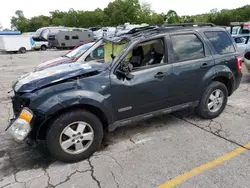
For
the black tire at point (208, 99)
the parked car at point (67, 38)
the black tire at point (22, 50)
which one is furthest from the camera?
the parked car at point (67, 38)

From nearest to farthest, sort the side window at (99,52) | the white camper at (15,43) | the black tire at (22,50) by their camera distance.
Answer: the side window at (99,52) < the white camper at (15,43) < the black tire at (22,50)

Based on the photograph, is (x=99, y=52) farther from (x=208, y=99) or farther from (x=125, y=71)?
(x=208, y=99)

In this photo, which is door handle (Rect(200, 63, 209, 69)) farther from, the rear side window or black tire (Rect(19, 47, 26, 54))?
black tire (Rect(19, 47, 26, 54))

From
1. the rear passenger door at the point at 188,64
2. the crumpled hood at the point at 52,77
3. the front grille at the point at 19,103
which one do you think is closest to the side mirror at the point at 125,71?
the crumpled hood at the point at 52,77

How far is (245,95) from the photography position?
5887 millimetres

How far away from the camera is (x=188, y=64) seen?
3.76m

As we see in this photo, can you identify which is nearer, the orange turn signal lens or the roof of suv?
the orange turn signal lens

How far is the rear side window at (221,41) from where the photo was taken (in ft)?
13.5

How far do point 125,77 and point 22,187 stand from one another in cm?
193

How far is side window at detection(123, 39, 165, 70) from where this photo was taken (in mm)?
3555

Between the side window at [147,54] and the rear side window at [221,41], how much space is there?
43.1 inches

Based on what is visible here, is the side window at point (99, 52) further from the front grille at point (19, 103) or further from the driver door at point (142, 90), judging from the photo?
the front grille at point (19, 103)

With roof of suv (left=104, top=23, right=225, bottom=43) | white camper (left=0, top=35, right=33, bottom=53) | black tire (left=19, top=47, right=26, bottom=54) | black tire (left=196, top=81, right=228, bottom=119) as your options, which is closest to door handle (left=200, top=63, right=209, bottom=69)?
black tire (left=196, top=81, right=228, bottom=119)

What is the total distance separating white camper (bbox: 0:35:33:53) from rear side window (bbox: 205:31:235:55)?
1961 centimetres
